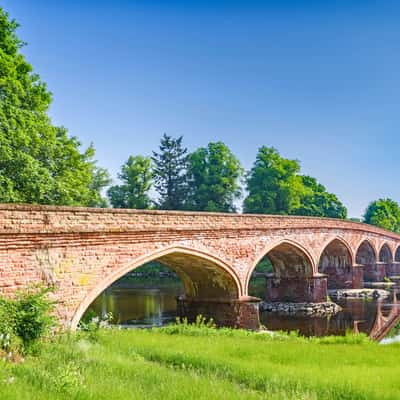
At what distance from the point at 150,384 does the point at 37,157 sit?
44.3 ft

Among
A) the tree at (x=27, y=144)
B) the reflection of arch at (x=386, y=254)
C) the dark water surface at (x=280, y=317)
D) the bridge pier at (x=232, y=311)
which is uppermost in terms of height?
the tree at (x=27, y=144)

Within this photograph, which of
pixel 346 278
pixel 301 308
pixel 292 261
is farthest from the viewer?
pixel 346 278

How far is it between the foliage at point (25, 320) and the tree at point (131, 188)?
1231 inches

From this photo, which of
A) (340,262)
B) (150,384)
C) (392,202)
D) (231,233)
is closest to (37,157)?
(231,233)

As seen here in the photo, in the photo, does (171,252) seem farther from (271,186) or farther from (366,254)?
(366,254)

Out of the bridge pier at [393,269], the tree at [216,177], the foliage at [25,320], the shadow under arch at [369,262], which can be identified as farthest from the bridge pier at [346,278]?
the foliage at [25,320]

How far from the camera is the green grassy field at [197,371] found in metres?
5.46

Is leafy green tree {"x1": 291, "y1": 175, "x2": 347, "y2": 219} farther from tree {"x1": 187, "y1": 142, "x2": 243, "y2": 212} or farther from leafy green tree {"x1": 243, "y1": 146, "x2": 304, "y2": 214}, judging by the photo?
tree {"x1": 187, "y1": 142, "x2": 243, "y2": 212}

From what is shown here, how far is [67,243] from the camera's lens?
34.0ft

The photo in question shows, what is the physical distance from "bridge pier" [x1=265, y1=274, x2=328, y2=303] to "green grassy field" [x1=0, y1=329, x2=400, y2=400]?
14.1 m

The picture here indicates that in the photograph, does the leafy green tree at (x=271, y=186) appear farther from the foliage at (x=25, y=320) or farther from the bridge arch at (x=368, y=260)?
the foliage at (x=25, y=320)

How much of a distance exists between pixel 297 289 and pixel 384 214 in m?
47.8

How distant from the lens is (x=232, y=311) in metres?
17.3

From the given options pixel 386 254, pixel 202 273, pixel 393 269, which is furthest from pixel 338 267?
pixel 386 254
